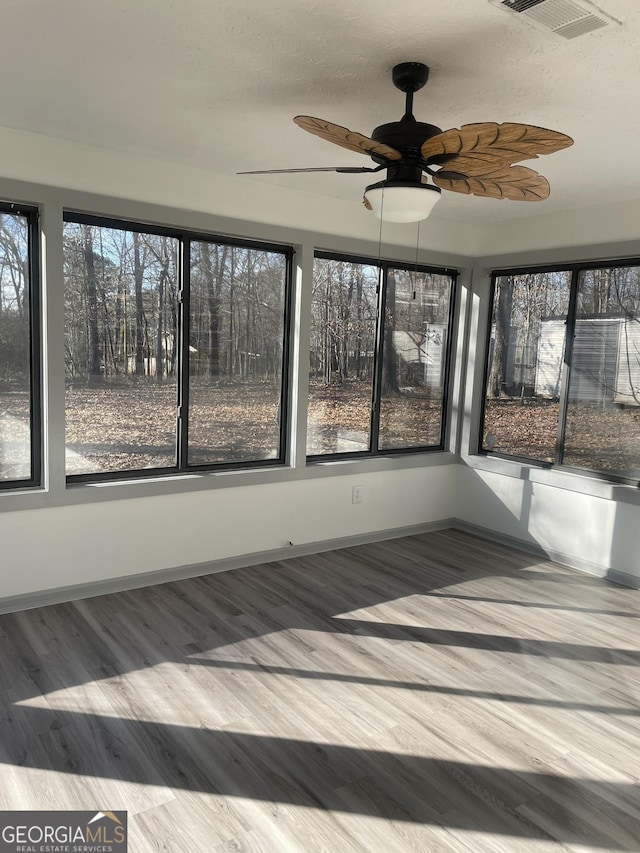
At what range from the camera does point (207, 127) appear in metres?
3.08

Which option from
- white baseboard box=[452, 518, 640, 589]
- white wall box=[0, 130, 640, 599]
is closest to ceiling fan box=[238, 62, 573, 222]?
white wall box=[0, 130, 640, 599]

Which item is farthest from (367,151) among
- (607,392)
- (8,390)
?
(607,392)

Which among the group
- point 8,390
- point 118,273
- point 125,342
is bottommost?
point 8,390

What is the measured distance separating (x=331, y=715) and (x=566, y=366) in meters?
3.23

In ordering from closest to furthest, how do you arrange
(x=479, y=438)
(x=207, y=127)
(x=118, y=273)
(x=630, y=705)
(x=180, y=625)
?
(x=630, y=705) < (x=207, y=127) < (x=180, y=625) < (x=118, y=273) < (x=479, y=438)

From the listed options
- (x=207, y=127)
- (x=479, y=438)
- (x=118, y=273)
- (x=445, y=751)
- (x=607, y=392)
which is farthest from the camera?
(x=479, y=438)

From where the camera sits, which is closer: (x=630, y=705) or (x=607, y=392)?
(x=630, y=705)

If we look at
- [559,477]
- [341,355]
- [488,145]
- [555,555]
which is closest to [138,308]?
[341,355]

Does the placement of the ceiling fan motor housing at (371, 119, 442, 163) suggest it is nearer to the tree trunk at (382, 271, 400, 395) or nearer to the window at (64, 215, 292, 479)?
the window at (64, 215, 292, 479)

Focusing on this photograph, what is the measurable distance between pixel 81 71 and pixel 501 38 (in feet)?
5.21

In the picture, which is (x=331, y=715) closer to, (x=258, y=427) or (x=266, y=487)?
(x=266, y=487)

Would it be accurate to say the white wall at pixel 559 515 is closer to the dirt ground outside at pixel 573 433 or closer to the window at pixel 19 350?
the dirt ground outside at pixel 573 433

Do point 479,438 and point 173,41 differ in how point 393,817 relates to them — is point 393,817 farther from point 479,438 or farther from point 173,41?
point 479,438

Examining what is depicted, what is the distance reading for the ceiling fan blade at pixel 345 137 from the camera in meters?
2.03
